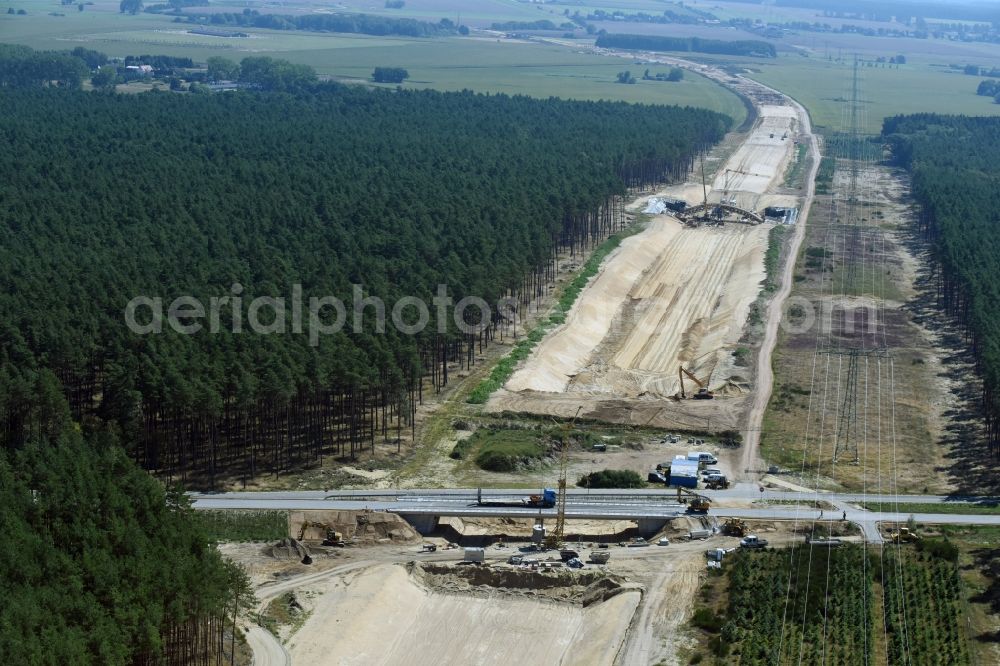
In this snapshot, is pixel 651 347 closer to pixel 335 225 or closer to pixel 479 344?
pixel 479 344

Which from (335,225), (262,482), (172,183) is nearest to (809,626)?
(262,482)

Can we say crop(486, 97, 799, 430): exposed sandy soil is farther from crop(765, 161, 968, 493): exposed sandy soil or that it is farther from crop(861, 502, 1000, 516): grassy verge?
crop(861, 502, 1000, 516): grassy verge

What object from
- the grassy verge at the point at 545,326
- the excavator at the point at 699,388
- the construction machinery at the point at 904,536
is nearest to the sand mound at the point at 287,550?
the grassy verge at the point at 545,326

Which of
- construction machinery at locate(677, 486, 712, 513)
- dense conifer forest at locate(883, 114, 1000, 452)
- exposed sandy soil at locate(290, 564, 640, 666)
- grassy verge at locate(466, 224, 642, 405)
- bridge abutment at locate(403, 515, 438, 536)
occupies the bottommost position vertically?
exposed sandy soil at locate(290, 564, 640, 666)

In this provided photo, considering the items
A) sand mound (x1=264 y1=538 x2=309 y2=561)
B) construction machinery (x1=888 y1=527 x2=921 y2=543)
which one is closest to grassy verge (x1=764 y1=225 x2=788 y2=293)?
construction machinery (x1=888 y1=527 x2=921 y2=543)

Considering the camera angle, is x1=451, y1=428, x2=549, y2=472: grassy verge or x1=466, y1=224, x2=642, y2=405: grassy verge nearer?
x1=451, y1=428, x2=549, y2=472: grassy verge

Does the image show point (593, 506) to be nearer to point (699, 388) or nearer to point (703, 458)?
point (703, 458)
